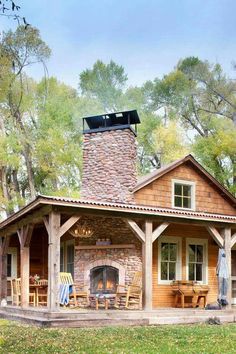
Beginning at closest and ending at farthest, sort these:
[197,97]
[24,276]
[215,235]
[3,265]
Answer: [24,276] → [215,235] → [3,265] → [197,97]

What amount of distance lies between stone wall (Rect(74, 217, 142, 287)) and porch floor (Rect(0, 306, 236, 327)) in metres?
2.10

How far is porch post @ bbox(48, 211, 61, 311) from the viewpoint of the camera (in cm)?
1225

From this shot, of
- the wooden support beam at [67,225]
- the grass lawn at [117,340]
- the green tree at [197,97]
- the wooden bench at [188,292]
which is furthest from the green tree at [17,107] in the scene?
the grass lawn at [117,340]

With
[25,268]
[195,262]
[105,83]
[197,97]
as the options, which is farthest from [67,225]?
[105,83]

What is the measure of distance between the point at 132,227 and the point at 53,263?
7.94 ft

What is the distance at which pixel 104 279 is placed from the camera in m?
16.2

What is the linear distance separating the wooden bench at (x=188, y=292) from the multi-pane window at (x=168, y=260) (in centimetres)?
38

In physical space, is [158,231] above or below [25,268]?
above

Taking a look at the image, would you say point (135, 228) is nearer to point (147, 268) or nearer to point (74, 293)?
point (147, 268)

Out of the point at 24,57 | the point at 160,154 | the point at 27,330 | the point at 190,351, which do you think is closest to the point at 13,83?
the point at 24,57

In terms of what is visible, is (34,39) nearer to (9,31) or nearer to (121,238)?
(9,31)

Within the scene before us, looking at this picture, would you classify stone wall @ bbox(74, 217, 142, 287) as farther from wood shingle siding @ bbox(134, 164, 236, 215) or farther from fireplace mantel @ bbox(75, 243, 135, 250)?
wood shingle siding @ bbox(134, 164, 236, 215)

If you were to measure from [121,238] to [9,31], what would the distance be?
52.6 feet

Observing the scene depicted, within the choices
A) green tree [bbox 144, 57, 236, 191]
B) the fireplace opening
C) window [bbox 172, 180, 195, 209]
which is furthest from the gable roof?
green tree [bbox 144, 57, 236, 191]
